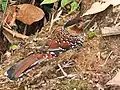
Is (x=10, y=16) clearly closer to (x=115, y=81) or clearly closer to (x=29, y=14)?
(x=29, y=14)

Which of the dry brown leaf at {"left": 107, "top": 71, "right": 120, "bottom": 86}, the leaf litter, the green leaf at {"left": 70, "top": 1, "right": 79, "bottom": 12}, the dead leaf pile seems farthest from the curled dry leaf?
the dry brown leaf at {"left": 107, "top": 71, "right": 120, "bottom": 86}

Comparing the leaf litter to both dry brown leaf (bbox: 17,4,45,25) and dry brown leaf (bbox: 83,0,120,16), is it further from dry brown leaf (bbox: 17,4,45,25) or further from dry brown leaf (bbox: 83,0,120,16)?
dry brown leaf (bbox: 17,4,45,25)

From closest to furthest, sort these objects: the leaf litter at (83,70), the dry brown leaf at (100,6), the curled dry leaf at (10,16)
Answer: the leaf litter at (83,70) → the dry brown leaf at (100,6) → the curled dry leaf at (10,16)

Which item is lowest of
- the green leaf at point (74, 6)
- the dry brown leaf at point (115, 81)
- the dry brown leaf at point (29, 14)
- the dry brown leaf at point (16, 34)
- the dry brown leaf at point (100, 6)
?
the dry brown leaf at point (16, 34)

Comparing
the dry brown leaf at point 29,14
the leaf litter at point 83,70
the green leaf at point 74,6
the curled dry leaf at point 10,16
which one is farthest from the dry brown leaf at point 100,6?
the curled dry leaf at point 10,16

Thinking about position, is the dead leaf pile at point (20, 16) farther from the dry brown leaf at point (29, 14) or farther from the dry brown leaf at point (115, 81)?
the dry brown leaf at point (115, 81)

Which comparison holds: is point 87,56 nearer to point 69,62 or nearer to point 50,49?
point 69,62

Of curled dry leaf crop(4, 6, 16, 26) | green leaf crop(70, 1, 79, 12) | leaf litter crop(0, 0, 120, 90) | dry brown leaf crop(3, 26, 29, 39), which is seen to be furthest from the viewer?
curled dry leaf crop(4, 6, 16, 26)
